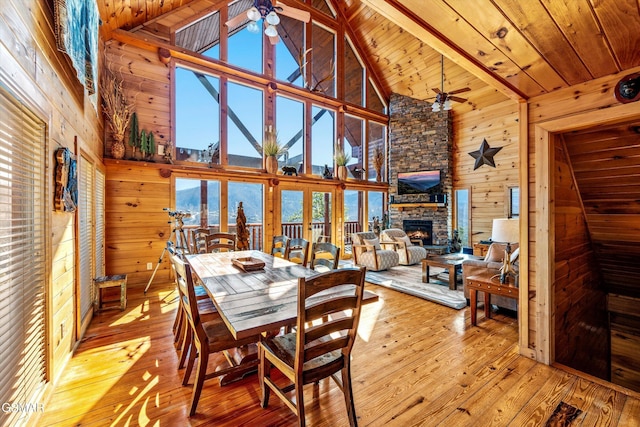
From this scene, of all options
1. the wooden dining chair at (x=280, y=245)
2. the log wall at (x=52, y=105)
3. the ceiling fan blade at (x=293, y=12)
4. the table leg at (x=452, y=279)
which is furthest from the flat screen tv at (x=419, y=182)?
the log wall at (x=52, y=105)

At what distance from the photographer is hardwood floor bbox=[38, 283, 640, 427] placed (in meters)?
1.70

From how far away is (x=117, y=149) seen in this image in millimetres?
4316

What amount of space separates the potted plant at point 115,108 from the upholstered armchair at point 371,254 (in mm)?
4702

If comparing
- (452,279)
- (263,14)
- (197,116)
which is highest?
(263,14)

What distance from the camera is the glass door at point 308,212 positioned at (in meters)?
6.57

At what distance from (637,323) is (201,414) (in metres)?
5.15

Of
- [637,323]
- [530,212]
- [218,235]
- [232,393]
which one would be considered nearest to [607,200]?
[530,212]

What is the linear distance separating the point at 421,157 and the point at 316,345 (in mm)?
7509

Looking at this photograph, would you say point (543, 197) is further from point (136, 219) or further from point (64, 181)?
point (136, 219)

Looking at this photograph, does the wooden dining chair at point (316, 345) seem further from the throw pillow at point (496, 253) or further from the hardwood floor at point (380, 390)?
the throw pillow at point (496, 253)

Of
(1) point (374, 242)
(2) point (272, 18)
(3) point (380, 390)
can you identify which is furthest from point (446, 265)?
(2) point (272, 18)

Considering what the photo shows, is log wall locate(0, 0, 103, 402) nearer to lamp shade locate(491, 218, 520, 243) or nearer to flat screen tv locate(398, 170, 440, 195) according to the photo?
lamp shade locate(491, 218, 520, 243)

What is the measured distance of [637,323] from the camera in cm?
345

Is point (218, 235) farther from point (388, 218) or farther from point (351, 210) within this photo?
point (388, 218)
